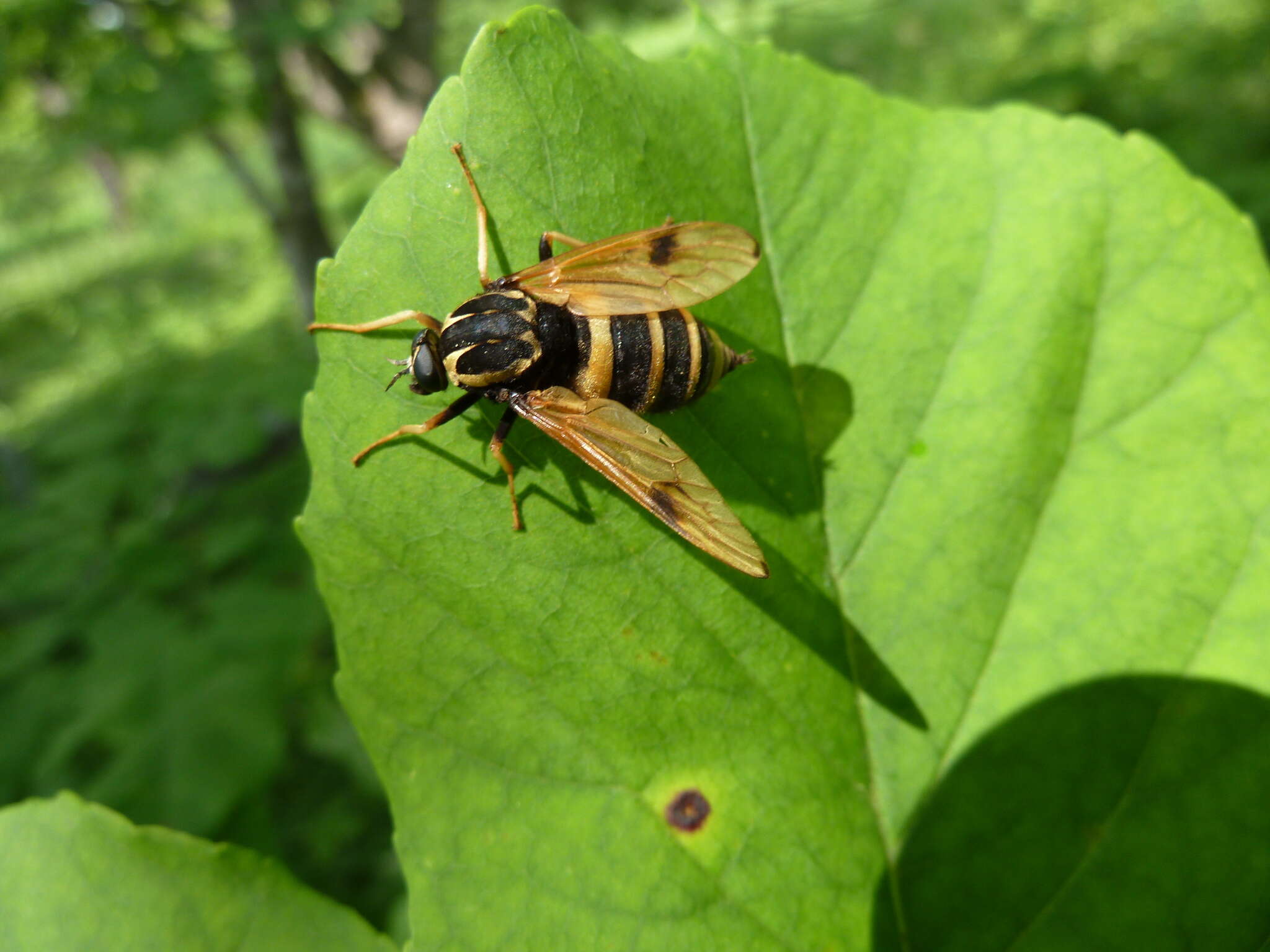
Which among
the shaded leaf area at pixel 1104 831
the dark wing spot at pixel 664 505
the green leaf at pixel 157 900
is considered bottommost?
the green leaf at pixel 157 900

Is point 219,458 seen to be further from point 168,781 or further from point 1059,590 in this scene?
point 1059,590

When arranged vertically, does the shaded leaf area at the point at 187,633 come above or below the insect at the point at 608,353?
below

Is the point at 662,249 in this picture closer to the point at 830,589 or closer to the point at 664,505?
the point at 664,505

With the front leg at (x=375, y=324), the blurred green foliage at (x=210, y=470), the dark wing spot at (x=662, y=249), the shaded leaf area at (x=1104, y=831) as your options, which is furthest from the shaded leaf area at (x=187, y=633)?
the shaded leaf area at (x=1104, y=831)

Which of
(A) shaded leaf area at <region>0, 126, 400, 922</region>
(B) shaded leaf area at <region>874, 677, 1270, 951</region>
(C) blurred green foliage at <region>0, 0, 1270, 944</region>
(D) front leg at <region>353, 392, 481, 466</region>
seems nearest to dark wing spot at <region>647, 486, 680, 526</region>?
(D) front leg at <region>353, 392, 481, 466</region>

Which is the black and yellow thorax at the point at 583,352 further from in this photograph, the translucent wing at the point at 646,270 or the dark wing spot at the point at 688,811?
the dark wing spot at the point at 688,811

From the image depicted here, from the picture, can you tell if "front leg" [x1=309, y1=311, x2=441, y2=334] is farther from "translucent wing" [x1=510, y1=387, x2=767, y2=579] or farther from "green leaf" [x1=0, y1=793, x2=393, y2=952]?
"green leaf" [x1=0, y1=793, x2=393, y2=952]

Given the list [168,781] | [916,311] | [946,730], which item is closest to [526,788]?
[946,730]
